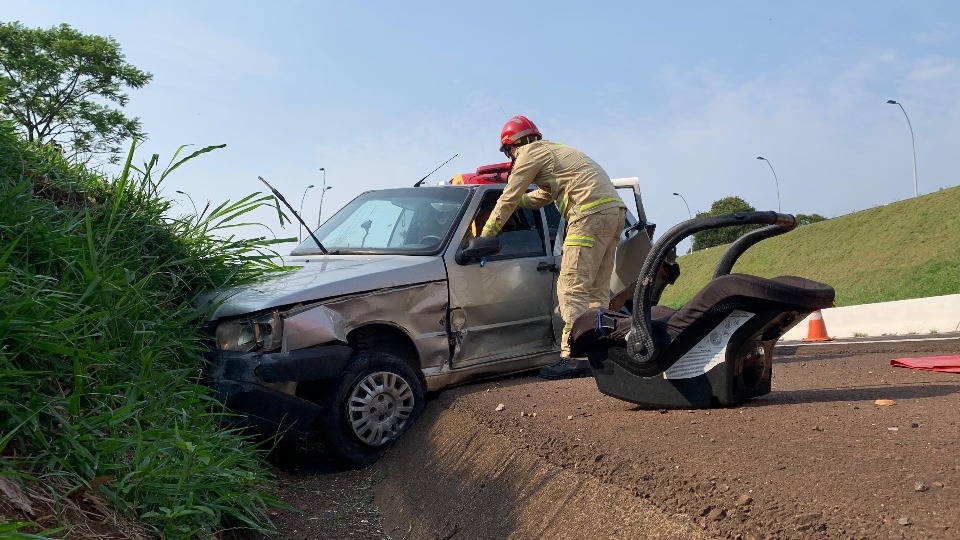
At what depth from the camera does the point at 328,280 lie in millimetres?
5836

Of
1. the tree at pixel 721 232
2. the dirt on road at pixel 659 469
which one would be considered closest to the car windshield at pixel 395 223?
the dirt on road at pixel 659 469

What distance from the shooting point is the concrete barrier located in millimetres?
14812

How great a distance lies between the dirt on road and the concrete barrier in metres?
9.13

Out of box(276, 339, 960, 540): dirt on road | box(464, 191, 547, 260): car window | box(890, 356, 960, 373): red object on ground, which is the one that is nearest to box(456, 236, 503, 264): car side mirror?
box(464, 191, 547, 260): car window

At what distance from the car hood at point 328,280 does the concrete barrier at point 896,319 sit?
9.62 meters

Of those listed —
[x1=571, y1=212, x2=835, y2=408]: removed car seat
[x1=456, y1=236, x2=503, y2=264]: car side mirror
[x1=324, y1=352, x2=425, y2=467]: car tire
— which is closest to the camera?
[x1=571, y1=212, x2=835, y2=408]: removed car seat

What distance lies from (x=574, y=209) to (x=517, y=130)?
0.82 metres

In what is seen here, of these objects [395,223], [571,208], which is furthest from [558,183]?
[395,223]

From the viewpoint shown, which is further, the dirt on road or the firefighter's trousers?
the firefighter's trousers

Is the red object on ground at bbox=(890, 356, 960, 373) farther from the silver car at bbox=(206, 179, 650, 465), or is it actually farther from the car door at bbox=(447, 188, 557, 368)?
the car door at bbox=(447, 188, 557, 368)

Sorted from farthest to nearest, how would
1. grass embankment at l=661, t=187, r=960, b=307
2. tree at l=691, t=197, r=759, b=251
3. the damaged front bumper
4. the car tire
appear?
tree at l=691, t=197, r=759, b=251 → grass embankment at l=661, t=187, r=960, b=307 → the car tire → the damaged front bumper

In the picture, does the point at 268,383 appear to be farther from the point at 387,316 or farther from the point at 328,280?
the point at 387,316

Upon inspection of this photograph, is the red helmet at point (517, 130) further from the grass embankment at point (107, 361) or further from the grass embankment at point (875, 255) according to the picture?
the grass embankment at point (875, 255)

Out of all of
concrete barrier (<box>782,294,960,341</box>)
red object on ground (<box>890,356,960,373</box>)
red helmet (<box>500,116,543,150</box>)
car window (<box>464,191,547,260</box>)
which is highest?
red helmet (<box>500,116,543,150</box>)
